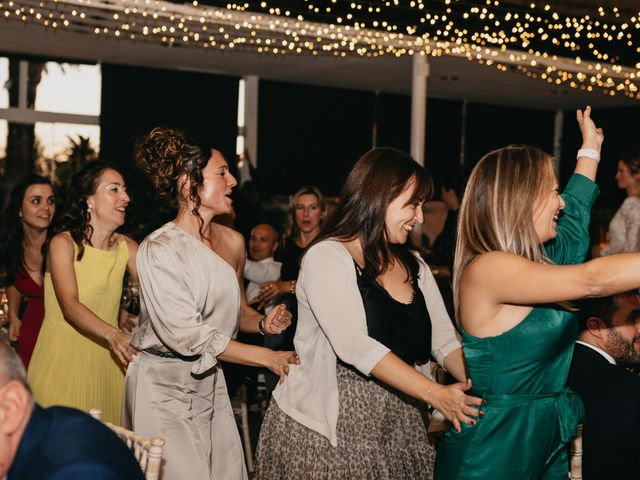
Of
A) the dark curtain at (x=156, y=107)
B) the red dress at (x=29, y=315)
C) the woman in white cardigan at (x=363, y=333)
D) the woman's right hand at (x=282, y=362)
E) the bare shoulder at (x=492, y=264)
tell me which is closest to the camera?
the bare shoulder at (x=492, y=264)

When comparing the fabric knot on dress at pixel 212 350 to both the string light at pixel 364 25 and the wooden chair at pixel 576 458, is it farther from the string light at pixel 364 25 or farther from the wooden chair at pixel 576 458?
the string light at pixel 364 25

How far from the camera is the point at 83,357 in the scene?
11.5 ft

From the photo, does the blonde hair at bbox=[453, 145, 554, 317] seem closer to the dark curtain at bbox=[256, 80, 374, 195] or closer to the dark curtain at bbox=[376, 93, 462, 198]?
the dark curtain at bbox=[256, 80, 374, 195]

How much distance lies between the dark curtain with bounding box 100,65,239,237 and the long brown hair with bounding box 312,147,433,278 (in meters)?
8.91

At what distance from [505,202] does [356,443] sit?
0.74 metres

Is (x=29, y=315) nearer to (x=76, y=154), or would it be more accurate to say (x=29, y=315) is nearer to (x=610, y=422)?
(x=610, y=422)

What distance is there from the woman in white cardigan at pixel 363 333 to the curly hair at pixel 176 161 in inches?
21.3

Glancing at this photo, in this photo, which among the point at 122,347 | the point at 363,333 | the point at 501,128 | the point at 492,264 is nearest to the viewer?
the point at 492,264

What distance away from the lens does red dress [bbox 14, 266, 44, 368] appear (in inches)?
165

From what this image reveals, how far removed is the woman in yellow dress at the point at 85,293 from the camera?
11.4 feet

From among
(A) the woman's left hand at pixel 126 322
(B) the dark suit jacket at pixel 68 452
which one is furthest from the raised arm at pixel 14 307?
(B) the dark suit jacket at pixel 68 452

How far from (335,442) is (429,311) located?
47 cm

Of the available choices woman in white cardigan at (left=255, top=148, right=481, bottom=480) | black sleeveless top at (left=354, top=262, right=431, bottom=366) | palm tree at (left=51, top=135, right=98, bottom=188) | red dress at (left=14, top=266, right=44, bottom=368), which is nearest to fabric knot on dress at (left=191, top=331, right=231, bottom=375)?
woman in white cardigan at (left=255, top=148, right=481, bottom=480)

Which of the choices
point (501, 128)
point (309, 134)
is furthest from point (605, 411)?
point (501, 128)
